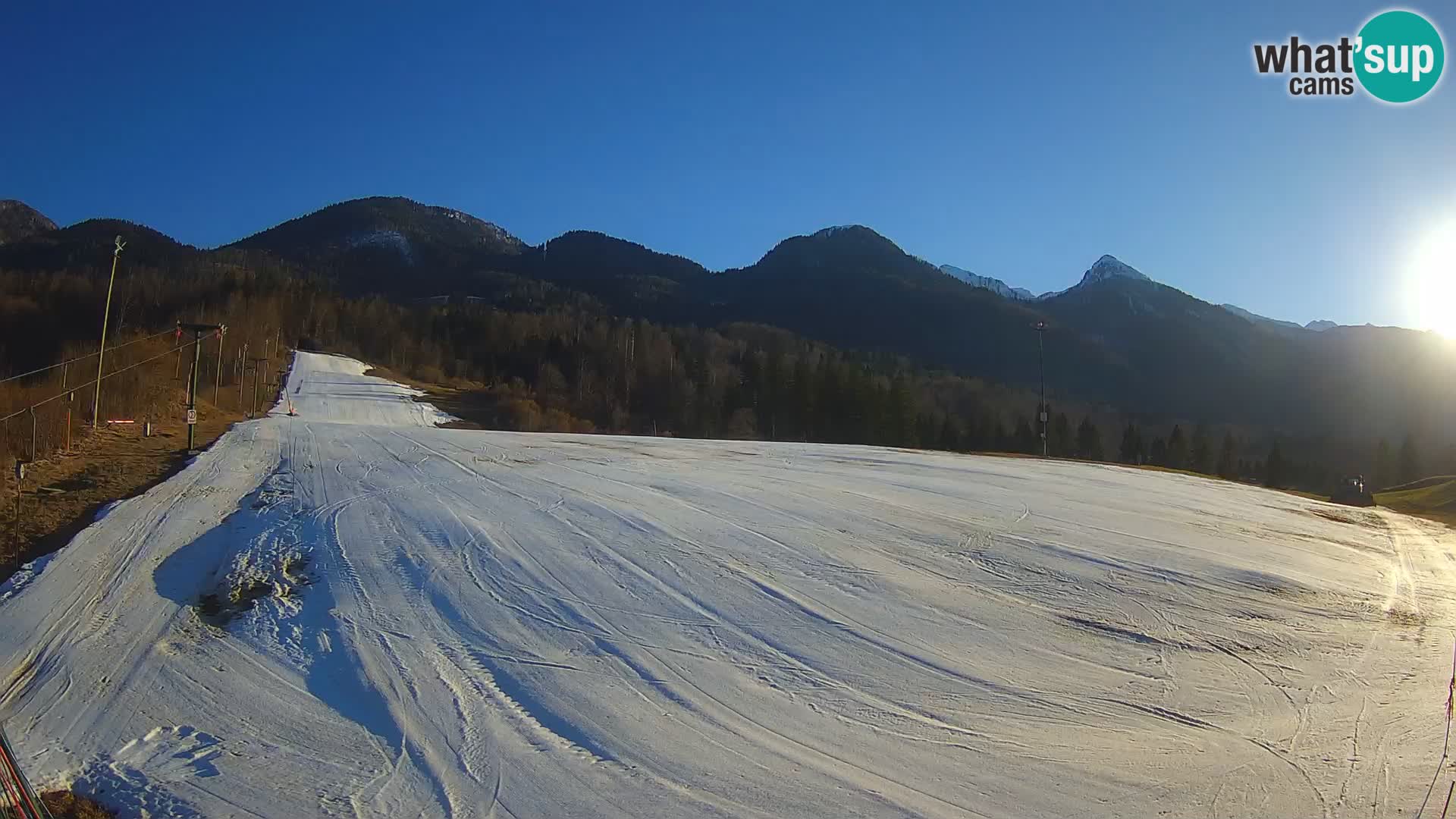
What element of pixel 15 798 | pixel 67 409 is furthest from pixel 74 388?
pixel 15 798

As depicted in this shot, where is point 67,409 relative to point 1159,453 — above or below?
below

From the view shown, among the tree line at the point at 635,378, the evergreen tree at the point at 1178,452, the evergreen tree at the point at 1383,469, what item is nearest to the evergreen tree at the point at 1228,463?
the tree line at the point at 635,378

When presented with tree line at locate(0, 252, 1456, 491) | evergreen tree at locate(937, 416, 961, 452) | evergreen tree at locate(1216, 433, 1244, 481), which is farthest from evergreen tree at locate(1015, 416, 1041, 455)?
evergreen tree at locate(1216, 433, 1244, 481)

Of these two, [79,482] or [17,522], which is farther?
[79,482]

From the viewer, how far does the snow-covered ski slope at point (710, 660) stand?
19.1ft

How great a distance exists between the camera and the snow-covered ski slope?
19.1ft

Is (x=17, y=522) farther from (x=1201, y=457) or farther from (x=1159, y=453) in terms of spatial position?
(x=1159, y=453)

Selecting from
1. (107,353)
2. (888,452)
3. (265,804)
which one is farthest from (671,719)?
(107,353)

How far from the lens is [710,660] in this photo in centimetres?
789

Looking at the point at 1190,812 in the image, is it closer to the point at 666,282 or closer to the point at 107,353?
Answer: the point at 107,353

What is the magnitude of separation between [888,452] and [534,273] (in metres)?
175

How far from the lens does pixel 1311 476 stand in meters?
75.4

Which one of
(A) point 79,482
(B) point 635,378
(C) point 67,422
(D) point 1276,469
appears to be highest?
(B) point 635,378

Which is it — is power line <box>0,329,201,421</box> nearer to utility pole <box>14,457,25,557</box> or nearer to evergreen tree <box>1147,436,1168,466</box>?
utility pole <box>14,457,25,557</box>
